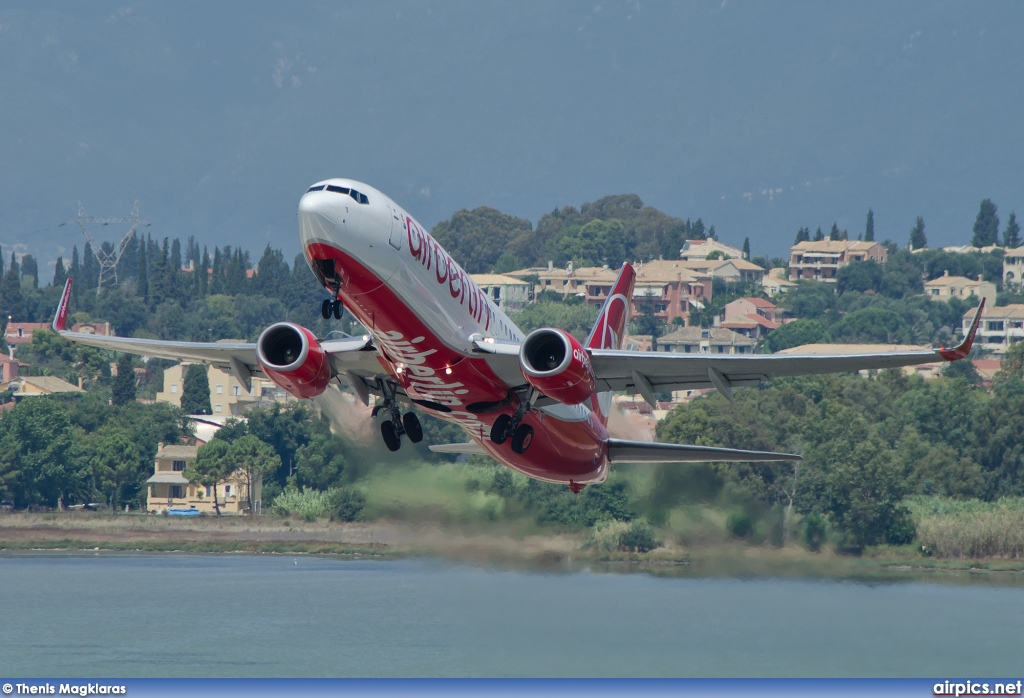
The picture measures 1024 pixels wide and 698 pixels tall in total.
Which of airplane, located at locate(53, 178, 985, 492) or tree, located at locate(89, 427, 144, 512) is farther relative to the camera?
tree, located at locate(89, 427, 144, 512)

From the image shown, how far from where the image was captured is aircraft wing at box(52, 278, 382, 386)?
3475 centimetres

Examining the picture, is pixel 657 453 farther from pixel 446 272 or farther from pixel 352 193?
pixel 352 193

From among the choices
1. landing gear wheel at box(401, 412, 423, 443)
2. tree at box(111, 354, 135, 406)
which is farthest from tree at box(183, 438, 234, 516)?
landing gear wheel at box(401, 412, 423, 443)

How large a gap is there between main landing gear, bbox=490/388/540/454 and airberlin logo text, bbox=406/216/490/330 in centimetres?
199

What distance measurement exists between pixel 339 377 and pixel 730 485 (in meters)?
24.3

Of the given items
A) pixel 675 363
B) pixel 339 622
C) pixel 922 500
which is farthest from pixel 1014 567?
pixel 675 363

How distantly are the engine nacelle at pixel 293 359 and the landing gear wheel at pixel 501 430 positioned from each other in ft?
13.0

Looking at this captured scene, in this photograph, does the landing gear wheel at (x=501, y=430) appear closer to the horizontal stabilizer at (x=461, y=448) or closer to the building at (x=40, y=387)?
the horizontal stabilizer at (x=461, y=448)

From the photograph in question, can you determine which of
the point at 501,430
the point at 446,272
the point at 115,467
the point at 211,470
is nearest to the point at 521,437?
the point at 501,430

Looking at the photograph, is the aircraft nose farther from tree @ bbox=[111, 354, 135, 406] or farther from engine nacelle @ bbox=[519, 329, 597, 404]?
tree @ bbox=[111, 354, 135, 406]

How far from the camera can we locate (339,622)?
64875 mm

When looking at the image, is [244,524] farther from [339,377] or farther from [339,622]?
[339,377]

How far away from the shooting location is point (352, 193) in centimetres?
2923

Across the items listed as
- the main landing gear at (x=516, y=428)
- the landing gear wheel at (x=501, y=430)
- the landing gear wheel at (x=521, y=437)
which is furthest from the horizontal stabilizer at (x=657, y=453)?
the landing gear wheel at (x=501, y=430)
